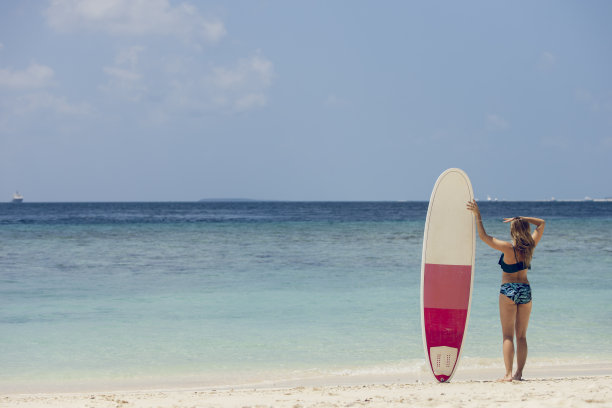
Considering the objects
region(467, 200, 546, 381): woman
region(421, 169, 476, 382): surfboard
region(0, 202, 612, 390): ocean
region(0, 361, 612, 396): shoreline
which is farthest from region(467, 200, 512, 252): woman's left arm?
region(0, 202, 612, 390): ocean

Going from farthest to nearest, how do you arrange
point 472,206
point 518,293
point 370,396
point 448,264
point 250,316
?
1. point 250,316
2. point 448,264
3. point 472,206
4. point 518,293
5. point 370,396

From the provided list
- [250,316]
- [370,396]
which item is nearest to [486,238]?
[370,396]

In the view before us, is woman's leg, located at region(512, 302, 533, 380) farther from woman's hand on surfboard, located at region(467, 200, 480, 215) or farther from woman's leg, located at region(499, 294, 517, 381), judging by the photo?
woman's hand on surfboard, located at region(467, 200, 480, 215)

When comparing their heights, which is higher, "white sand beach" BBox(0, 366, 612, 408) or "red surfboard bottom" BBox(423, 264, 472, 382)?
"red surfboard bottom" BBox(423, 264, 472, 382)

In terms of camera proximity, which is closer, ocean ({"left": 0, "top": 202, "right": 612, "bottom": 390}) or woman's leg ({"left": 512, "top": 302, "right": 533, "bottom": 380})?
woman's leg ({"left": 512, "top": 302, "right": 533, "bottom": 380})

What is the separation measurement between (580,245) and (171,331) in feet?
42.0

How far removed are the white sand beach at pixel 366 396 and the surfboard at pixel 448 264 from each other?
1.33 ft

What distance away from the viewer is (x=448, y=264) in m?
4.43

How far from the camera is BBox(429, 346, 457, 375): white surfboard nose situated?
430 centimetres

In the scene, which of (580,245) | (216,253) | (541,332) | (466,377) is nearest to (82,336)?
(466,377)

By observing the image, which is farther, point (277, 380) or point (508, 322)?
point (277, 380)

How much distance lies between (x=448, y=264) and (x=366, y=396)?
4.14 ft

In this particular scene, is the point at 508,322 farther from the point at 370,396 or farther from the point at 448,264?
the point at 370,396

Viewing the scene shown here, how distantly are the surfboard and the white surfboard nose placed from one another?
42 millimetres
